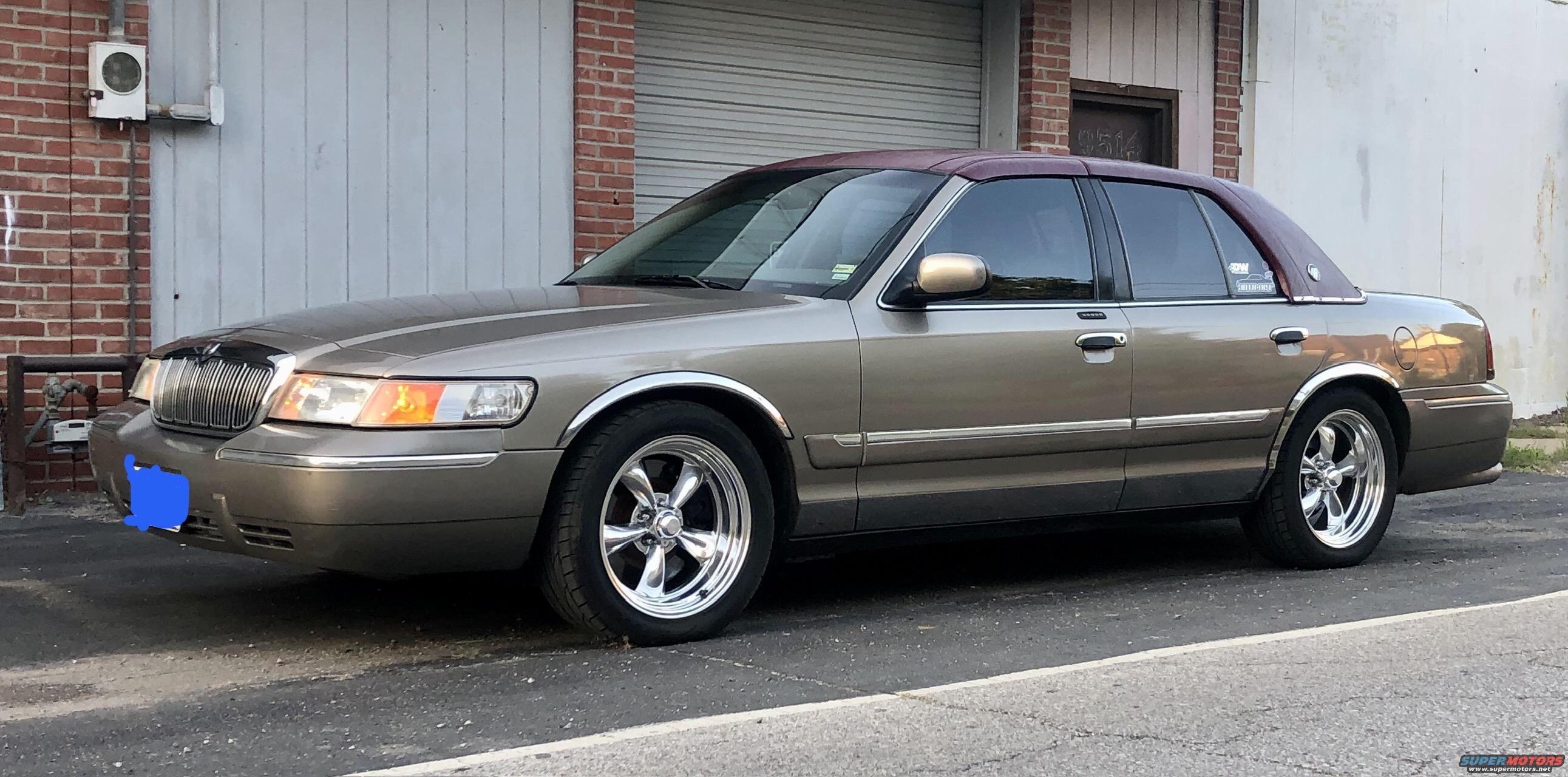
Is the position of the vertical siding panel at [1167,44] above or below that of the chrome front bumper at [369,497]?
above

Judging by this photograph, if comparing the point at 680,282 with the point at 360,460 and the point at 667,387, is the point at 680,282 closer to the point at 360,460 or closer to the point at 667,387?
the point at 667,387

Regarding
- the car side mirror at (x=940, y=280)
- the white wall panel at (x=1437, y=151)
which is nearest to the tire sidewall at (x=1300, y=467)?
the car side mirror at (x=940, y=280)

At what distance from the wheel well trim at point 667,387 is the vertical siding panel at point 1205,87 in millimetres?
8292

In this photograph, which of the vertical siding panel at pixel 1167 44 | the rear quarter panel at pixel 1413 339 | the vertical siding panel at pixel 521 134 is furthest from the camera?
the vertical siding panel at pixel 1167 44

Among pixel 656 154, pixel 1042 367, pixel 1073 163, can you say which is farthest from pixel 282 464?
pixel 656 154

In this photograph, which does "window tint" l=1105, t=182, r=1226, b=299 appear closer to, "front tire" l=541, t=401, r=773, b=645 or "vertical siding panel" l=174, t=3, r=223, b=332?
"front tire" l=541, t=401, r=773, b=645

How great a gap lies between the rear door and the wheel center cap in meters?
1.82

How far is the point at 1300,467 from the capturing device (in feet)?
20.6

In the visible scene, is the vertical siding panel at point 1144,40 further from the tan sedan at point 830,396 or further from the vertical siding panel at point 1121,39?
the tan sedan at point 830,396

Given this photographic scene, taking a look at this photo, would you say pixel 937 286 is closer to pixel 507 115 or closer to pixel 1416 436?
pixel 1416 436

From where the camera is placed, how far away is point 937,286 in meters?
5.13

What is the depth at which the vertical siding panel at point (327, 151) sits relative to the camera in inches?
337

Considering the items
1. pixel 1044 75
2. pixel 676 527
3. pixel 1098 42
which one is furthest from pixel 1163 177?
pixel 1098 42

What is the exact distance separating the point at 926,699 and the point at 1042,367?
163 centimetres
